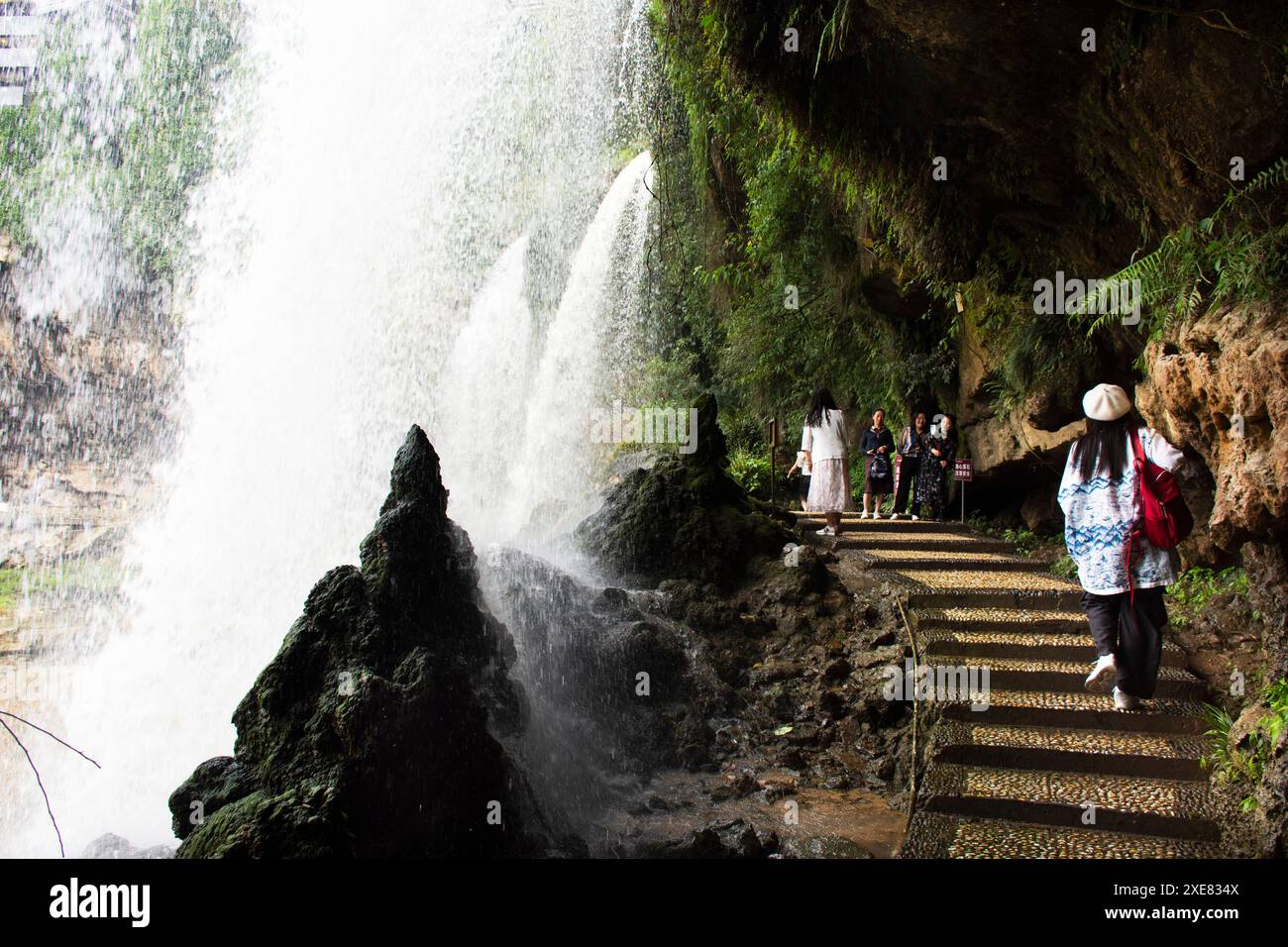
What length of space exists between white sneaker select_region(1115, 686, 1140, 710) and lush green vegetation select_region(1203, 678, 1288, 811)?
465mm

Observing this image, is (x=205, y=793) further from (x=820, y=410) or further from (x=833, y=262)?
(x=833, y=262)

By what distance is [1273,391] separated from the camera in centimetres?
451

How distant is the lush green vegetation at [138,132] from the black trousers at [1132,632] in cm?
1683

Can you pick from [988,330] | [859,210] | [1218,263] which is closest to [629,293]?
[859,210]

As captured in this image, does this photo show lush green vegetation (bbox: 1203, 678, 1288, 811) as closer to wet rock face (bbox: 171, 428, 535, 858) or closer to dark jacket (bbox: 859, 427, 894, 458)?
wet rock face (bbox: 171, 428, 535, 858)

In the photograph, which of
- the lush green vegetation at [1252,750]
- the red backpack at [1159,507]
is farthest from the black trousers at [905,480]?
the lush green vegetation at [1252,750]

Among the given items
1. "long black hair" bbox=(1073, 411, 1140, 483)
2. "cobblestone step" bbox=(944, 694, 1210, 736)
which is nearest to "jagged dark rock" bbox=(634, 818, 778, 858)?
"cobblestone step" bbox=(944, 694, 1210, 736)

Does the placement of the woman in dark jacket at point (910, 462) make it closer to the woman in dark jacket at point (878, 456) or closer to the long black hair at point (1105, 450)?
the woman in dark jacket at point (878, 456)

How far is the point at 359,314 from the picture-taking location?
13805mm

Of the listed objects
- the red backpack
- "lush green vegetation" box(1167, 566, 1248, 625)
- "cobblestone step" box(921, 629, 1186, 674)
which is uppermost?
the red backpack

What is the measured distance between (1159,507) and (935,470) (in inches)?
244

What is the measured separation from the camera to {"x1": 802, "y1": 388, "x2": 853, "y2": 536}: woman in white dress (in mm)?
9711

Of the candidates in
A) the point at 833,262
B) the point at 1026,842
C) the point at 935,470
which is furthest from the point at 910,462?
the point at 1026,842

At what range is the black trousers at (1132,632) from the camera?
4957mm
